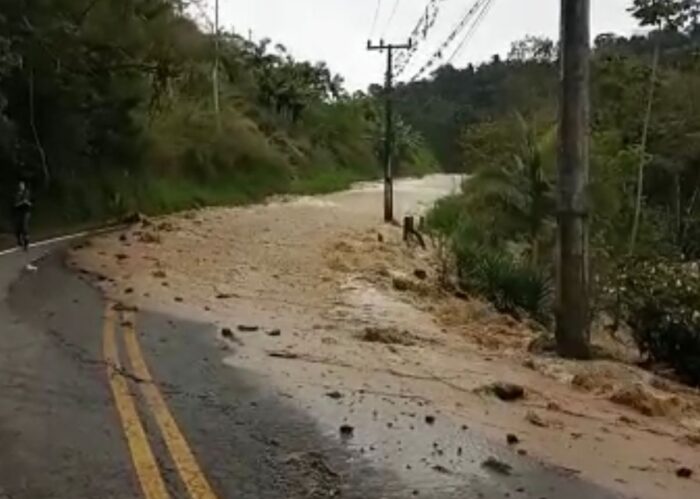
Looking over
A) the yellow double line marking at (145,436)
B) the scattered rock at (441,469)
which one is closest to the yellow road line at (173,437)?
the yellow double line marking at (145,436)

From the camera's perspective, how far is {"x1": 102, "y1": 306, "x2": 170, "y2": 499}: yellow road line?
5926 millimetres

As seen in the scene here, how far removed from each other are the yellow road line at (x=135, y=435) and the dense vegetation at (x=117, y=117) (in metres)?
15.7

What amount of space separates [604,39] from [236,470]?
4598cm

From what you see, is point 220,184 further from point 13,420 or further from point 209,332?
point 13,420

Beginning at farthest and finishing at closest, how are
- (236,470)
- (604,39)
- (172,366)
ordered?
(604,39), (172,366), (236,470)

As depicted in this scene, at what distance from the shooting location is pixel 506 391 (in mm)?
9156

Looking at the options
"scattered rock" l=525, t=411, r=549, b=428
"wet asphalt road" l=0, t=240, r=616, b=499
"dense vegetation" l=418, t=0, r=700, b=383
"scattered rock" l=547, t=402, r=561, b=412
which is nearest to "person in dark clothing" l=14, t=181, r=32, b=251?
"dense vegetation" l=418, t=0, r=700, b=383

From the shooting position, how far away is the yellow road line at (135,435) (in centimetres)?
593

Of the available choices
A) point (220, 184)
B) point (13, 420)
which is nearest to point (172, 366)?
point (13, 420)

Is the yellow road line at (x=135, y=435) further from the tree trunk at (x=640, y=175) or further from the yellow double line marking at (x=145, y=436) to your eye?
the tree trunk at (x=640, y=175)

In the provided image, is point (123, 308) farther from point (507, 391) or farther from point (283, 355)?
point (507, 391)

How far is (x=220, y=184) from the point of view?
44.4 metres

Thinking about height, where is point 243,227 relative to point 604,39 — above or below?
below

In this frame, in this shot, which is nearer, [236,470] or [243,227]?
[236,470]
